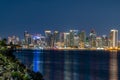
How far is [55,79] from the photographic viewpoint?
203 feet

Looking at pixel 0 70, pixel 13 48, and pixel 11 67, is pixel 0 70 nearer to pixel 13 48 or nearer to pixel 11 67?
pixel 11 67

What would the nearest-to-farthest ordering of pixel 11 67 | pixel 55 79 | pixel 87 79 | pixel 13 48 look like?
1. pixel 11 67
2. pixel 13 48
3. pixel 55 79
4. pixel 87 79

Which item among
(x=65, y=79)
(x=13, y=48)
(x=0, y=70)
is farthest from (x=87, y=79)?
(x=0, y=70)

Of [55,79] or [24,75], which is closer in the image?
[24,75]

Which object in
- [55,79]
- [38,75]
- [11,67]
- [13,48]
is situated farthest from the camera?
[55,79]

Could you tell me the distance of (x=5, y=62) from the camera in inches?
581

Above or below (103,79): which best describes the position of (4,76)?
above

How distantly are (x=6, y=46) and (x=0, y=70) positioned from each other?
13.8ft

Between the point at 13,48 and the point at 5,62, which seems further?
the point at 13,48

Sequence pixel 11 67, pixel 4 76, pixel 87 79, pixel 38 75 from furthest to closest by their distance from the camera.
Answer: pixel 87 79 → pixel 38 75 → pixel 11 67 → pixel 4 76

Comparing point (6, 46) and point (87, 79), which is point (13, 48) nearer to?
point (6, 46)

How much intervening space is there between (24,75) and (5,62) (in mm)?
1389

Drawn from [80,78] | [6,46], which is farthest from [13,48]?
[80,78]

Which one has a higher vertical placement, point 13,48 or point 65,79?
point 13,48
